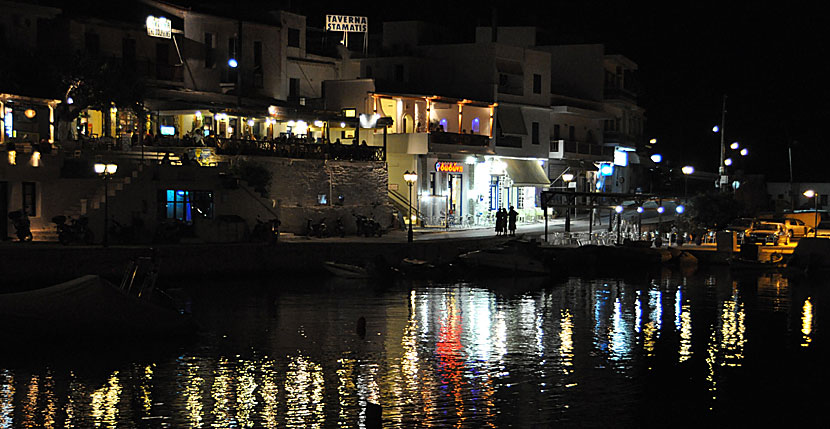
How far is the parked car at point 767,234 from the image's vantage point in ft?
173

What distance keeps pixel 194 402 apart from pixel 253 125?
107 ft

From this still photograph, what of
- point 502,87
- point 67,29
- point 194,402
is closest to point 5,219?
point 67,29

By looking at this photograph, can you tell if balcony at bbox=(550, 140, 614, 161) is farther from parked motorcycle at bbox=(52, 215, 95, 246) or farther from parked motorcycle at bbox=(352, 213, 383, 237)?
parked motorcycle at bbox=(52, 215, 95, 246)

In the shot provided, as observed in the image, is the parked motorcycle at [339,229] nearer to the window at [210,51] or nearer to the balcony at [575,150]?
the window at [210,51]

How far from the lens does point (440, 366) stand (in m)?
25.9

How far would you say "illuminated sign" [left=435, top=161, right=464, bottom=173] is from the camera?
184 ft

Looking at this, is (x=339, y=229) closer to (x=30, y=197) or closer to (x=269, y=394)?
(x=30, y=197)

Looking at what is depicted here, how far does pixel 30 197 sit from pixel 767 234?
36.0 meters

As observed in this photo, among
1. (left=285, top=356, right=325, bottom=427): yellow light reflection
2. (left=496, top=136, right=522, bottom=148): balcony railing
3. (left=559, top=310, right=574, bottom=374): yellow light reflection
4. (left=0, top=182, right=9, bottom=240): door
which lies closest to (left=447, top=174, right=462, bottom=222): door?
(left=496, top=136, right=522, bottom=148): balcony railing

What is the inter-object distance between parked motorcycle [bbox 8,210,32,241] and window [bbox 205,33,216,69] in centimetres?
1740

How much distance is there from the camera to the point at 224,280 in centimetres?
4000

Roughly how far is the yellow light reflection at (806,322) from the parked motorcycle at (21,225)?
90.3 feet

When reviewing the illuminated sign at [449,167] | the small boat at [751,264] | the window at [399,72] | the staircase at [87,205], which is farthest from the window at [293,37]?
the small boat at [751,264]

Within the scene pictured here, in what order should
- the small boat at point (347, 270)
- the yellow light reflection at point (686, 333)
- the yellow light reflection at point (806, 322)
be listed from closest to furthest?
the yellow light reflection at point (686, 333) → the yellow light reflection at point (806, 322) → the small boat at point (347, 270)
